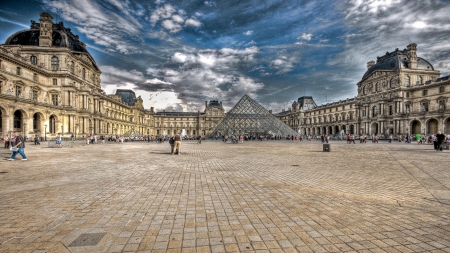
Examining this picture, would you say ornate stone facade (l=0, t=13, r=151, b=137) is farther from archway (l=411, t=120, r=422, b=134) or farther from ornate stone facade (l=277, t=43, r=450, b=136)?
archway (l=411, t=120, r=422, b=134)

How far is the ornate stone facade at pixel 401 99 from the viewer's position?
1561 inches

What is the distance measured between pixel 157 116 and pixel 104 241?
91269 mm

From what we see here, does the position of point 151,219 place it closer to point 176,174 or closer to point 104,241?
point 104,241

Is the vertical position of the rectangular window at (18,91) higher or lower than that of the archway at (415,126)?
higher

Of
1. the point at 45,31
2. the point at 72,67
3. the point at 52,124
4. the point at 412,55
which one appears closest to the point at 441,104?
the point at 412,55

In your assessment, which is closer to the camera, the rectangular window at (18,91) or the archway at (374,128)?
the rectangular window at (18,91)

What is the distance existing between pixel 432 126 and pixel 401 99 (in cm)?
739

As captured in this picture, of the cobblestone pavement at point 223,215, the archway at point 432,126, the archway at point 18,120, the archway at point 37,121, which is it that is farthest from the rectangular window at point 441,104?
the archway at point 18,120

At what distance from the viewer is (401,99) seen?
44.7 metres

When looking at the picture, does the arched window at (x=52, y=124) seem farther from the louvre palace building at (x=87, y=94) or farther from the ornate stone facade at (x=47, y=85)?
the louvre palace building at (x=87, y=94)

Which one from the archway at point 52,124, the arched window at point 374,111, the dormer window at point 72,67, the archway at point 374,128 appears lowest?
the archway at point 374,128

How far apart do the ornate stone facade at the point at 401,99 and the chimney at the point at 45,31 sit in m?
65.8

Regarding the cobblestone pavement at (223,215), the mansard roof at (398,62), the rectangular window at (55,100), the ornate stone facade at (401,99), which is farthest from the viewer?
the mansard roof at (398,62)

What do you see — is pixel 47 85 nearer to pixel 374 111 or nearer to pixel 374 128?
pixel 374 111
